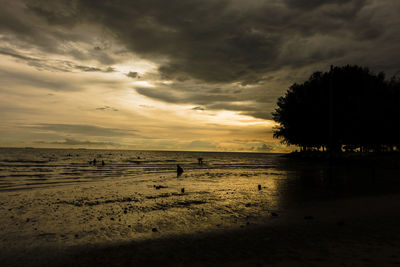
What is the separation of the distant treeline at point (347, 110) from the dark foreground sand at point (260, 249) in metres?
34.0

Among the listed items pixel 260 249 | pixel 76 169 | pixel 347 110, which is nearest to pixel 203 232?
pixel 260 249

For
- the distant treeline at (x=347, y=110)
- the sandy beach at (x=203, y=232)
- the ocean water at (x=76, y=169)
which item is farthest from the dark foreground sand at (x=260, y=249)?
the distant treeline at (x=347, y=110)

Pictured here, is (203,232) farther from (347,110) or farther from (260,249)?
(347,110)

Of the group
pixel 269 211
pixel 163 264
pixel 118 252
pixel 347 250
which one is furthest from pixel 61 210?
pixel 347 250

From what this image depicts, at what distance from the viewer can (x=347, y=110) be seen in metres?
51.2

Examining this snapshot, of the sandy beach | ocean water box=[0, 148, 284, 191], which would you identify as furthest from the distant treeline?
the sandy beach

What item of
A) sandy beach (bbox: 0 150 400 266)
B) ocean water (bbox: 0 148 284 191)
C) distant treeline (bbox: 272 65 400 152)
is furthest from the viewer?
distant treeline (bbox: 272 65 400 152)

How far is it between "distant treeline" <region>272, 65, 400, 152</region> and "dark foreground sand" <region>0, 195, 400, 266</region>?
3403 cm

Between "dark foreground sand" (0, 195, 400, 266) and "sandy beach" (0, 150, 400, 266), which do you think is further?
"sandy beach" (0, 150, 400, 266)

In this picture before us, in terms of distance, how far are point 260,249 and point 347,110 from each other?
55.9 m

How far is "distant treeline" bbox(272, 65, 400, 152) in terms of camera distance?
4469 cm

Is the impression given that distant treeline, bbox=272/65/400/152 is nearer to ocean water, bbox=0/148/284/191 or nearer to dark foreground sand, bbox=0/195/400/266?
ocean water, bbox=0/148/284/191

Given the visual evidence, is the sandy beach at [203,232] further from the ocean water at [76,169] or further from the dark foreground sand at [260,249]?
the ocean water at [76,169]

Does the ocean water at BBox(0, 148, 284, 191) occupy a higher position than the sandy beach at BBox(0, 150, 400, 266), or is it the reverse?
the sandy beach at BBox(0, 150, 400, 266)
